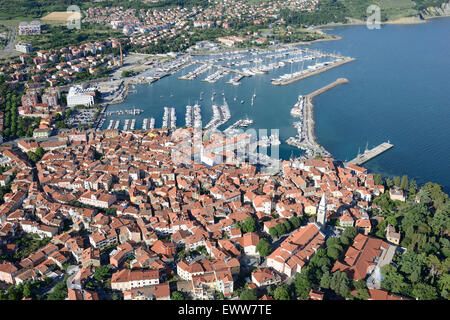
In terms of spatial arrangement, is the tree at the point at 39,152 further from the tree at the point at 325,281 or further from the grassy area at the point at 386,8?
the grassy area at the point at 386,8

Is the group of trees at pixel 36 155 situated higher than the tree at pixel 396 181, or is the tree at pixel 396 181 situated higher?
the group of trees at pixel 36 155

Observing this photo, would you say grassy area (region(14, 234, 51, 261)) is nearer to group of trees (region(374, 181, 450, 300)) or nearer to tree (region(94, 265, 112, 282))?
tree (region(94, 265, 112, 282))

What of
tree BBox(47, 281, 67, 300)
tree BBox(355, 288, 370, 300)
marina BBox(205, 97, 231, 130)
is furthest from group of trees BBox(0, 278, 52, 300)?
marina BBox(205, 97, 231, 130)

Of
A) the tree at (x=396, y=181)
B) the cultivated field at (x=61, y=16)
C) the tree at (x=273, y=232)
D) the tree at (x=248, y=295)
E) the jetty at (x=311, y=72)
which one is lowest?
the tree at (x=248, y=295)

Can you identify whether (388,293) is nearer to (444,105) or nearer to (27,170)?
(27,170)

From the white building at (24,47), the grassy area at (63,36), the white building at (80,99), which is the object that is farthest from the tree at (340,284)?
the white building at (24,47)

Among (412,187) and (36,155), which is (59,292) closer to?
(36,155)

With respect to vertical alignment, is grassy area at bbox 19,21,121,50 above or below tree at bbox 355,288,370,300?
above

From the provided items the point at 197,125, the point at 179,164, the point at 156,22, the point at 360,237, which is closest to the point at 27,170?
the point at 179,164
